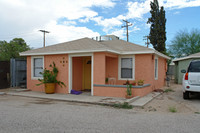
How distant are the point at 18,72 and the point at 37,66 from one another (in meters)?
2.39

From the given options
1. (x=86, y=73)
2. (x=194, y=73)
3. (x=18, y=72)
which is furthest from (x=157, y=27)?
(x=18, y=72)

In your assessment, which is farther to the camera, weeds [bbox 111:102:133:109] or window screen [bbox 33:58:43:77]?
window screen [bbox 33:58:43:77]

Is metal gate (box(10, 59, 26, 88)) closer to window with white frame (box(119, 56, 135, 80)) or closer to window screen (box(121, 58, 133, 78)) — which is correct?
window with white frame (box(119, 56, 135, 80))

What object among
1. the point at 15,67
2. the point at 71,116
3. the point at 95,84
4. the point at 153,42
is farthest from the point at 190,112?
the point at 153,42

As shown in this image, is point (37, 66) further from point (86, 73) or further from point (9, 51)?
point (9, 51)

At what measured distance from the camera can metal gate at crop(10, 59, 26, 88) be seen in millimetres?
13086

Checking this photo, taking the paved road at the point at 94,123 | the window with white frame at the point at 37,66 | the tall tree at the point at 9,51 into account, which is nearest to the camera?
the paved road at the point at 94,123

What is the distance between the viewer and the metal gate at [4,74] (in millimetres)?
12547

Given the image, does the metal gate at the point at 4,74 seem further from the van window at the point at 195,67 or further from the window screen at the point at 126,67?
the van window at the point at 195,67

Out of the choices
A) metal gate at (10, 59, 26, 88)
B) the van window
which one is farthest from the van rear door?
metal gate at (10, 59, 26, 88)

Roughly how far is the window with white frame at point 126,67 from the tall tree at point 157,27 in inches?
637

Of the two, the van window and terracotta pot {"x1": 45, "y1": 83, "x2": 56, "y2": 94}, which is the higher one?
the van window

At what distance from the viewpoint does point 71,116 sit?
5793mm

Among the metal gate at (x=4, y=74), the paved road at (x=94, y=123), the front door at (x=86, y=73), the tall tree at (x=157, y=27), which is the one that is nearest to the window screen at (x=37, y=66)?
the metal gate at (x=4, y=74)
